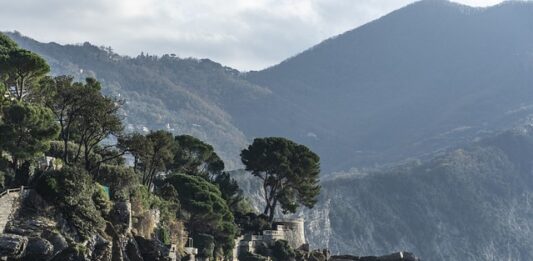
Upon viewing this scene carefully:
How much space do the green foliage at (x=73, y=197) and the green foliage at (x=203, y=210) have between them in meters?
25.4

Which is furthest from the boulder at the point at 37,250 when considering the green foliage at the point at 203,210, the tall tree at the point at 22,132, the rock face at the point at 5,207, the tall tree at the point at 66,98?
the green foliage at the point at 203,210

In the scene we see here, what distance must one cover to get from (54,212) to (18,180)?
387 centimetres

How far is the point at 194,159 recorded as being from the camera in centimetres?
9944

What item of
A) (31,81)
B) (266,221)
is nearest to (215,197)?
(266,221)

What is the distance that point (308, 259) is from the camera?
9862cm

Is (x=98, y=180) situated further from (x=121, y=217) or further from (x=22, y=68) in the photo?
(x=22, y=68)

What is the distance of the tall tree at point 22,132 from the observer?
56825mm

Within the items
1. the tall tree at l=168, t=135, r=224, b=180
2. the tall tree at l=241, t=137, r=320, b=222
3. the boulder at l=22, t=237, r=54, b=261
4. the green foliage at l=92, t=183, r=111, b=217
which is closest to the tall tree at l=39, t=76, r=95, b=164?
the green foliage at l=92, t=183, r=111, b=217

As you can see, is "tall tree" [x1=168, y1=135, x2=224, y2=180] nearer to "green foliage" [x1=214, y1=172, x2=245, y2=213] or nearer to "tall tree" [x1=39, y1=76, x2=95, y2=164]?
"green foliage" [x1=214, y1=172, x2=245, y2=213]

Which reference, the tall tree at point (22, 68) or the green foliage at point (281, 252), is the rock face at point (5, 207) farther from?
the green foliage at point (281, 252)

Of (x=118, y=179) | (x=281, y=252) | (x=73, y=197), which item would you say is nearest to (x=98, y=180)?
(x=118, y=179)

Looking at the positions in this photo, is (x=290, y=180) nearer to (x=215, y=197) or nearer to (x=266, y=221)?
(x=266, y=221)

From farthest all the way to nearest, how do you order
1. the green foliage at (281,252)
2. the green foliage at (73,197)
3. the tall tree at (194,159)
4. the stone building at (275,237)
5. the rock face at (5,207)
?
1. the tall tree at (194,159)
2. the green foliage at (281,252)
3. the stone building at (275,237)
4. the green foliage at (73,197)
5. the rock face at (5,207)

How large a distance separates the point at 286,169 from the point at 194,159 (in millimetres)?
9902
